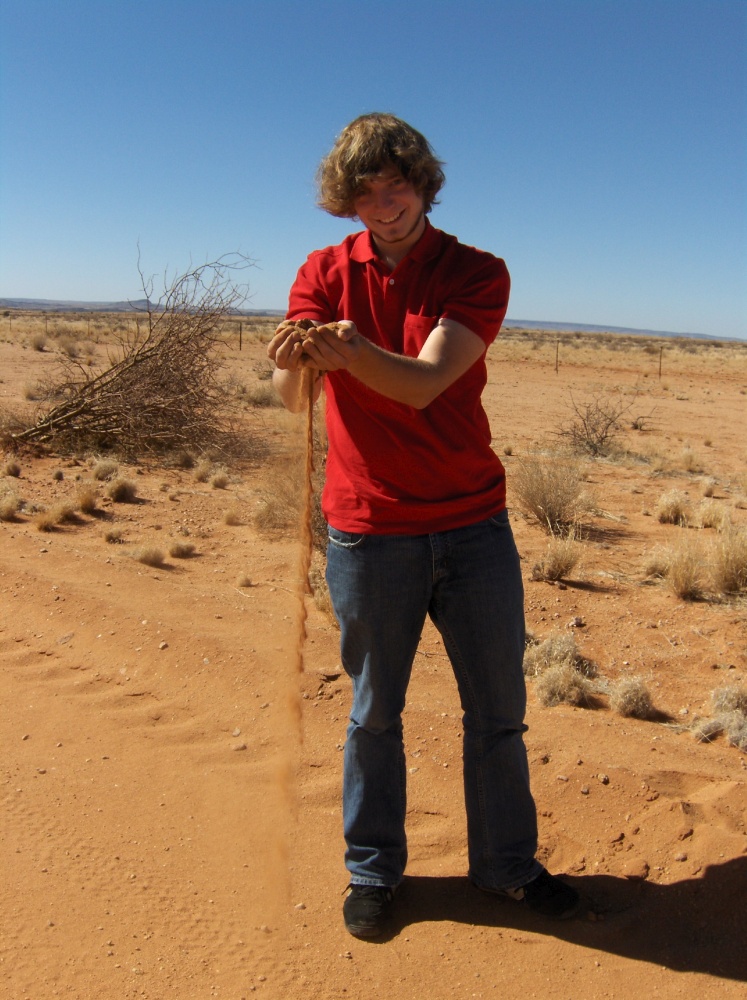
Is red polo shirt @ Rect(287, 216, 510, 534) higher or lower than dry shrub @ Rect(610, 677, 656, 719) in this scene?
higher

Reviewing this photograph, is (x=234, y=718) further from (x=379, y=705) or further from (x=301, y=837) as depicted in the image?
(x=379, y=705)

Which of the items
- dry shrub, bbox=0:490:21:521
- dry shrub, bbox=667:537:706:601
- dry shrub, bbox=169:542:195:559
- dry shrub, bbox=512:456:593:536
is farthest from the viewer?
dry shrub, bbox=512:456:593:536

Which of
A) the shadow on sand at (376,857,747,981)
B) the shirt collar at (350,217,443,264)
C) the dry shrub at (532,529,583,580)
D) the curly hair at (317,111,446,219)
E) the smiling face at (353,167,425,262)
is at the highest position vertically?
the curly hair at (317,111,446,219)

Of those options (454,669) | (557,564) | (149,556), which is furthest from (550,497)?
(454,669)

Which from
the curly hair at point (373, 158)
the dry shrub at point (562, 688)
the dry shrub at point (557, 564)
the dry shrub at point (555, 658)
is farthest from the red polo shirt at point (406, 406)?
the dry shrub at point (557, 564)

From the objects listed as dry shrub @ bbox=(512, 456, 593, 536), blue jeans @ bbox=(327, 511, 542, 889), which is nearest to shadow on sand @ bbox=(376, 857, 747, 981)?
blue jeans @ bbox=(327, 511, 542, 889)

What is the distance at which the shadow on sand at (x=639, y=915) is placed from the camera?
2.36 metres

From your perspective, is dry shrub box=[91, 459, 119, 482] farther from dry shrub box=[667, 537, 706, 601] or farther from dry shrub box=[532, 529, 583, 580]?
dry shrub box=[667, 537, 706, 601]

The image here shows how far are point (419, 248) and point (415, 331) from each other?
218mm

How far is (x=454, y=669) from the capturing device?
2.35m

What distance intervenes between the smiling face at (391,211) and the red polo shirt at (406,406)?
0.12 feet

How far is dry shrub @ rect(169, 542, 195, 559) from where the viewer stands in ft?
19.5

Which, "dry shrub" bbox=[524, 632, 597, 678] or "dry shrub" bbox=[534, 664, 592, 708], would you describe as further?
"dry shrub" bbox=[524, 632, 597, 678]

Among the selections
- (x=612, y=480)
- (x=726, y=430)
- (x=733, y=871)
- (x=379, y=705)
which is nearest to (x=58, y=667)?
(x=379, y=705)
